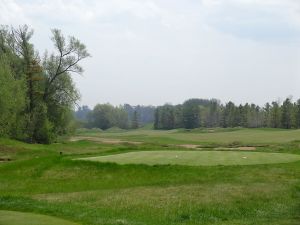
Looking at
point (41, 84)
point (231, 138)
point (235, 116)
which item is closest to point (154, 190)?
point (41, 84)

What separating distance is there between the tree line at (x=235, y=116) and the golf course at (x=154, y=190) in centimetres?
11055

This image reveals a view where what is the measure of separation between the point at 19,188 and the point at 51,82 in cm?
4569

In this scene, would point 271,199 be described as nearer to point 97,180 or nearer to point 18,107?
point 97,180

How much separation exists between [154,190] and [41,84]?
1978 inches

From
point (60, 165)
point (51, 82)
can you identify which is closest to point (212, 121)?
point (51, 82)

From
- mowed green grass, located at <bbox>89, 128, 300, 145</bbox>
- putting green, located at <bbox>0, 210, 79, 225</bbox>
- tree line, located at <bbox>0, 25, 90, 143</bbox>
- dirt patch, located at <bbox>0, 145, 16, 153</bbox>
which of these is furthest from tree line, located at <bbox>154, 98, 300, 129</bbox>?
putting green, located at <bbox>0, 210, 79, 225</bbox>

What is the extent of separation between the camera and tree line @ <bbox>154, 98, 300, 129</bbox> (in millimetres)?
142500

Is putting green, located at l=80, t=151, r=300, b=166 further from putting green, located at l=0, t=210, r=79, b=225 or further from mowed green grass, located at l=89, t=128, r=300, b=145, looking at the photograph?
mowed green grass, located at l=89, t=128, r=300, b=145

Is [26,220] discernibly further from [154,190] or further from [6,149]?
[6,149]

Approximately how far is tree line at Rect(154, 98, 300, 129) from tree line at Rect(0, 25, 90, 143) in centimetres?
8610

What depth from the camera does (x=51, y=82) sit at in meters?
70.8

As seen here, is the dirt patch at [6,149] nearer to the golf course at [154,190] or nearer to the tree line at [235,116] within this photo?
the golf course at [154,190]

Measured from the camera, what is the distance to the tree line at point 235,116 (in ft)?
468

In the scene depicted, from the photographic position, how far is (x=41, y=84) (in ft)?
232
